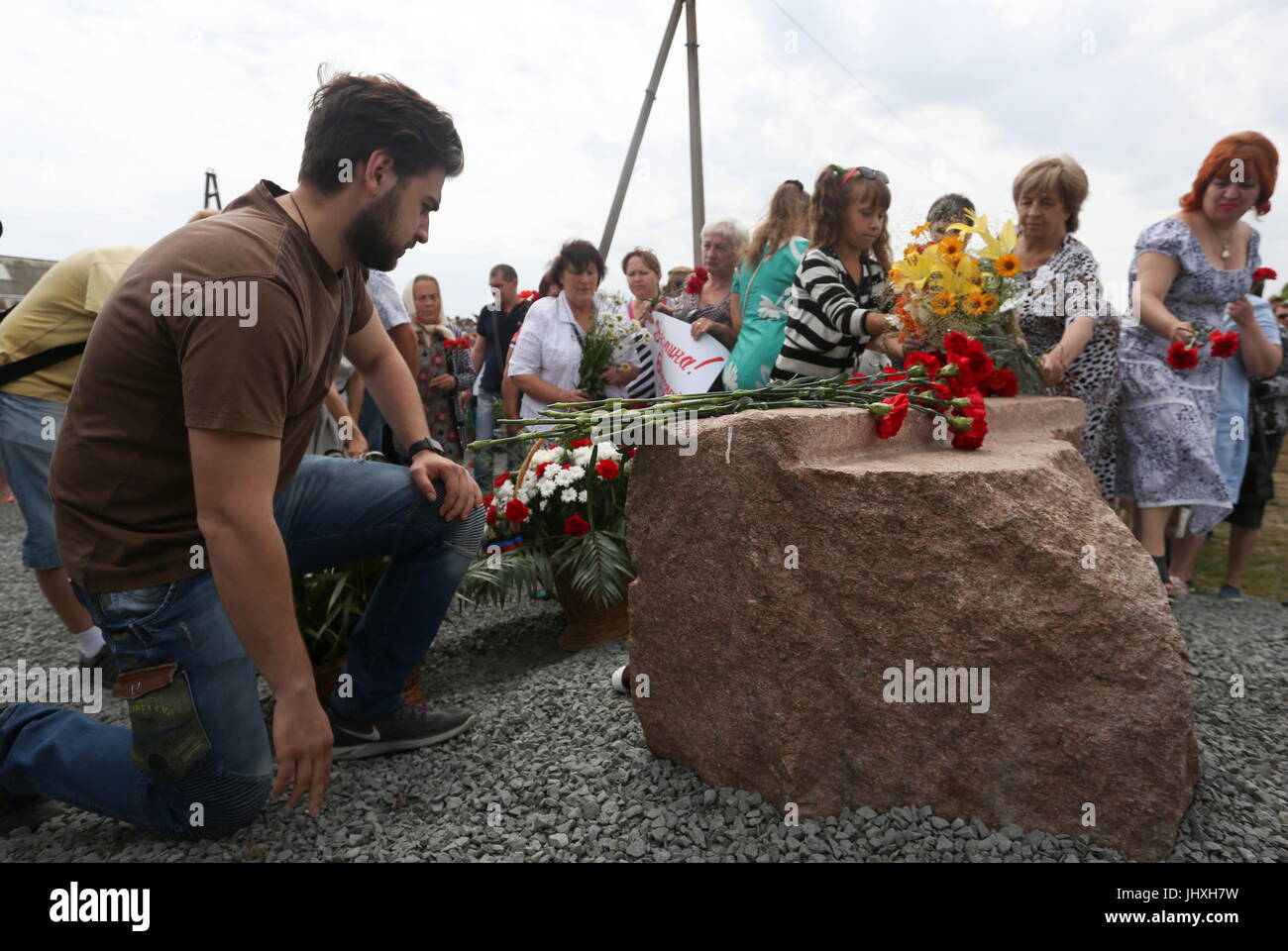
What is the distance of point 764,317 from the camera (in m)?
3.62

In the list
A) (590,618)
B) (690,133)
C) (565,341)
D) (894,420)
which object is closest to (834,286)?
(894,420)

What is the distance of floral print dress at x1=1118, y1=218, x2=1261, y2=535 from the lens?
375 cm

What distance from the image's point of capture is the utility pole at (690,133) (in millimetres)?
9195

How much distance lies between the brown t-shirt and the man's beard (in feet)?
0.33

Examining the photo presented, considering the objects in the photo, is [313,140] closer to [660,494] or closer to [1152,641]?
[660,494]

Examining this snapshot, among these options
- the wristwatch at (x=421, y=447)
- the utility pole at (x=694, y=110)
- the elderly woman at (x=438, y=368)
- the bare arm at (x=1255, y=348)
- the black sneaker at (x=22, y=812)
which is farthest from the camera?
the utility pole at (x=694, y=110)

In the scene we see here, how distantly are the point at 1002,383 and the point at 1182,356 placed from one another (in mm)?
1256

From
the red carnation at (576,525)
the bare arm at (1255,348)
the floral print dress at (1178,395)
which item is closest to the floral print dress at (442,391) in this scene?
the red carnation at (576,525)

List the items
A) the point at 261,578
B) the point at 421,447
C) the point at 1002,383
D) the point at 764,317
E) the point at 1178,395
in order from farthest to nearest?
the point at 1178,395
the point at 764,317
the point at 1002,383
the point at 421,447
the point at 261,578

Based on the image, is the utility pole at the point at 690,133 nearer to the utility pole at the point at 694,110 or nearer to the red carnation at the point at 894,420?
the utility pole at the point at 694,110

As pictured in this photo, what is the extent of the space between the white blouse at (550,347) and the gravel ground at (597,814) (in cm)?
236

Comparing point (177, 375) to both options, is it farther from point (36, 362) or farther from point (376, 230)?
point (36, 362)

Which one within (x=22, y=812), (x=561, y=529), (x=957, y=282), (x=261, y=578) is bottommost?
(x=22, y=812)
